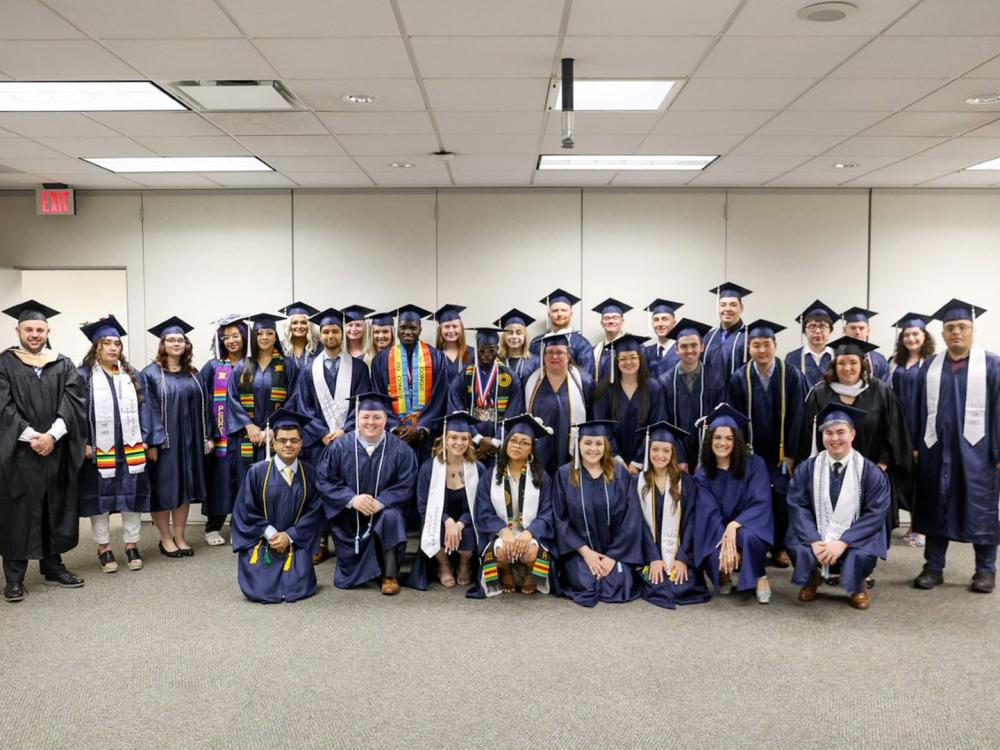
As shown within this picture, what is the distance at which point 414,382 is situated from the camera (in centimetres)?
565

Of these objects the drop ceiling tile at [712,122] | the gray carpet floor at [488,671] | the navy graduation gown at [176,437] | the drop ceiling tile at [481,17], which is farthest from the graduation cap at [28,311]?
the drop ceiling tile at [712,122]

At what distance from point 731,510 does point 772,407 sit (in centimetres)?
87

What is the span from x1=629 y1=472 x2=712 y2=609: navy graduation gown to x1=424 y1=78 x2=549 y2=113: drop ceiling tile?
2197 mm

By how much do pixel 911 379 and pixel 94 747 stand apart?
4933 millimetres

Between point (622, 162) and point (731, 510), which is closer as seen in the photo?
point (731, 510)

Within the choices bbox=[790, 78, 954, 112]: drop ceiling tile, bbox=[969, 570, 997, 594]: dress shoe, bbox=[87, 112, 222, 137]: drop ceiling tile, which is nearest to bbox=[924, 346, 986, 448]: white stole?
bbox=[969, 570, 997, 594]: dress shoe

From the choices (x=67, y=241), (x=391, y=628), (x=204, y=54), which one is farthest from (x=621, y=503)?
(x=67, y=241)

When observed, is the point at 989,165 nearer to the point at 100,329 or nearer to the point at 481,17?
the point at 481,17

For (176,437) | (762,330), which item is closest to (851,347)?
(762,330)

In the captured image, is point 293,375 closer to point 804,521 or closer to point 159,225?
point 159,225

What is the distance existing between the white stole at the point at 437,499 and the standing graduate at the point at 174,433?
184 cm

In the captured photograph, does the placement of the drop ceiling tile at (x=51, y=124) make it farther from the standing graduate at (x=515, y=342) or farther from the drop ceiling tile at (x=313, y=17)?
the standing graduate at (x=515, y=342)

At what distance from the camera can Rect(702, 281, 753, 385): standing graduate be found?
18.5 ft

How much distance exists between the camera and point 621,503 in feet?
15.1
